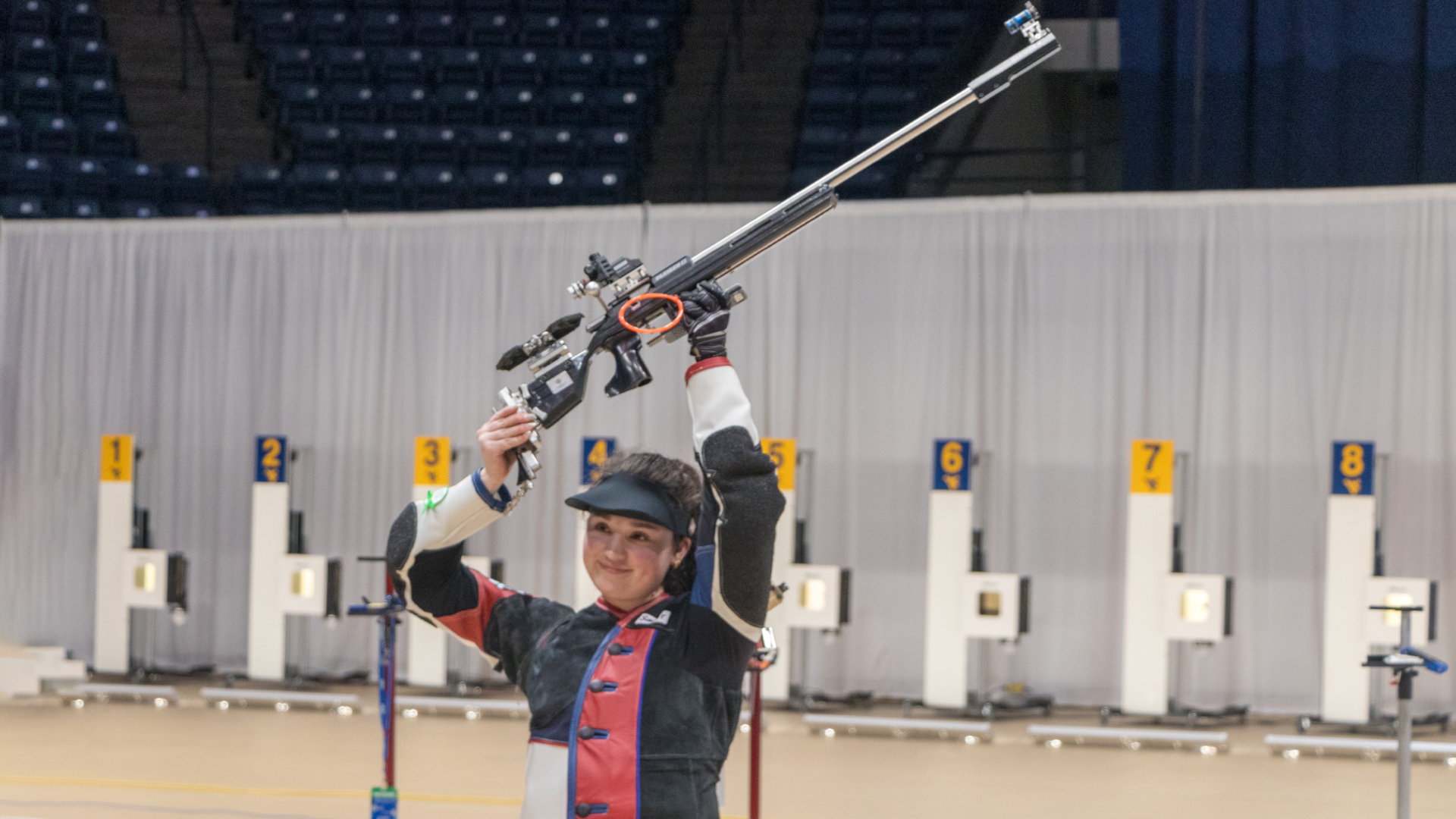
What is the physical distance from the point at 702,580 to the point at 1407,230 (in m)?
5.91

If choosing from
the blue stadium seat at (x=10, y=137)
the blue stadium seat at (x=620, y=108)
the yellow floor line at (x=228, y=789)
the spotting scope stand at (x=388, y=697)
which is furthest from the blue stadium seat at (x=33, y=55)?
the spotting scope stand at (x=388, y=697)

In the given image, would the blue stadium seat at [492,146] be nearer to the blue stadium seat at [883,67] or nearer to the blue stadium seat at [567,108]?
the blue stadium seat at [567,108]

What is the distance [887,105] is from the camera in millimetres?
8891

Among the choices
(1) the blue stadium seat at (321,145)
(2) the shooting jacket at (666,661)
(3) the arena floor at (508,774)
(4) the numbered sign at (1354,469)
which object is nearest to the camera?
(2) the shooting jacket at (666,661)

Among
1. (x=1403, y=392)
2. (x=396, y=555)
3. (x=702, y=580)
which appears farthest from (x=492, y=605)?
(x=1403, y=392)

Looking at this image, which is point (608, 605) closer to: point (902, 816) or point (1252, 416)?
point (902, 816)

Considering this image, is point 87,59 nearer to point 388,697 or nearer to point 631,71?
point 631,71

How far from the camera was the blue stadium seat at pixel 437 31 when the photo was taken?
935cm

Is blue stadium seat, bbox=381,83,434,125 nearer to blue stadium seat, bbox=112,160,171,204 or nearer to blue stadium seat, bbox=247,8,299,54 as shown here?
blue stadium seat, bbox=247,8,299,54

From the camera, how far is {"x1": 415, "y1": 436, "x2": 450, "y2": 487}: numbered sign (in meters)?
6.55

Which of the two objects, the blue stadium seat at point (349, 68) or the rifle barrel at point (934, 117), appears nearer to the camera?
the rifle barrel at point (934, 117)

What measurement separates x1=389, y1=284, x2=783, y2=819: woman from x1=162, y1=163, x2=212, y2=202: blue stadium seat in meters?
7.85

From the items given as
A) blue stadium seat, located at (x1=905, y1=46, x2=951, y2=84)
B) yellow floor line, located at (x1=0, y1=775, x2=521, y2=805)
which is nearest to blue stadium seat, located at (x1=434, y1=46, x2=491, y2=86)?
blue stadium seat, located at (x1=905, y1=46, x2=951, y2=84)

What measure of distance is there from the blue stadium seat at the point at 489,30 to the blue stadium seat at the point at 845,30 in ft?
7.21
